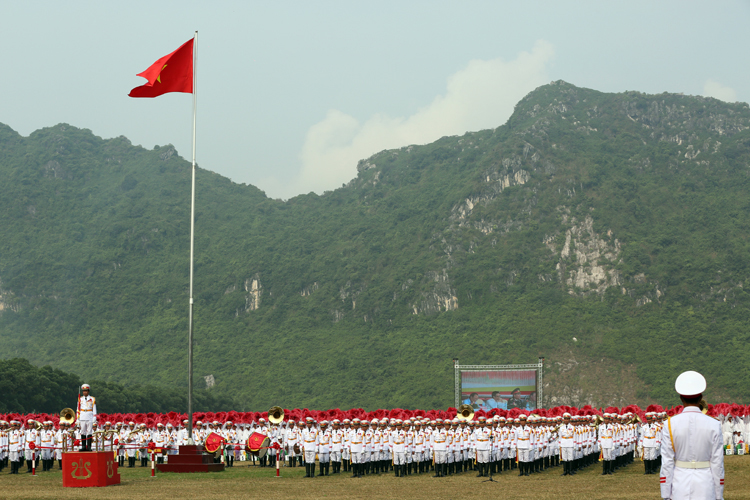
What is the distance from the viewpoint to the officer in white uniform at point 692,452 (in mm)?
7508

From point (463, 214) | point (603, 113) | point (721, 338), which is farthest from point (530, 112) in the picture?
point (721, 338)

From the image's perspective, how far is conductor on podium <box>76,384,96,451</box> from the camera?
2077 cm

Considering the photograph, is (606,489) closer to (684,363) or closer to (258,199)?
(684,363)

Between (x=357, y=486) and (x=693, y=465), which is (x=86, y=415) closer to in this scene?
(x=357, y=486)

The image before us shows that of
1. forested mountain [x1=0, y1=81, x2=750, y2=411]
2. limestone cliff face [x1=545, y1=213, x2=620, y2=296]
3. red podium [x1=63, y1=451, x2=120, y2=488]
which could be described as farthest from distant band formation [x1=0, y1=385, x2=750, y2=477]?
limestone cliff face [x1=545, y1=213, x2=620, y2=296]

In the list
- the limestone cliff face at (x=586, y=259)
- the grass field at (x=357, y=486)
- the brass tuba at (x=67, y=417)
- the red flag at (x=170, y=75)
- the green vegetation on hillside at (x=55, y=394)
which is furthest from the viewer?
the limestone cliff face at (x=586, y=259)

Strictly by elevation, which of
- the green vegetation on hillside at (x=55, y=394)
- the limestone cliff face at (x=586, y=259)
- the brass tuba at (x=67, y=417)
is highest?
the limestone cliff face at (x=586, y=259)

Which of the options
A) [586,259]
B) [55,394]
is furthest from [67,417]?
[586,259]

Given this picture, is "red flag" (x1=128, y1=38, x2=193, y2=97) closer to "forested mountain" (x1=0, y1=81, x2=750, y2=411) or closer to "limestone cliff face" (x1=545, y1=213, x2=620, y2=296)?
"forested mountain" (x1=0, y1=81, x2=750, y2=411)

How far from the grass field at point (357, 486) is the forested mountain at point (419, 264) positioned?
62951 millimetres

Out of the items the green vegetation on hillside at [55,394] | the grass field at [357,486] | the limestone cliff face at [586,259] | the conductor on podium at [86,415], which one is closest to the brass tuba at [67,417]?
the conductor on podium at [86,415]

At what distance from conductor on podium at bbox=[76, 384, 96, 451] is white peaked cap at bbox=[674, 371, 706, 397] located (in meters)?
16.7

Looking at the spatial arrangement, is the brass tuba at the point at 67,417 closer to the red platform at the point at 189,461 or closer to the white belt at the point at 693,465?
the red platform at the point at 189,461

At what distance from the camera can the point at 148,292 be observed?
123625 mm
